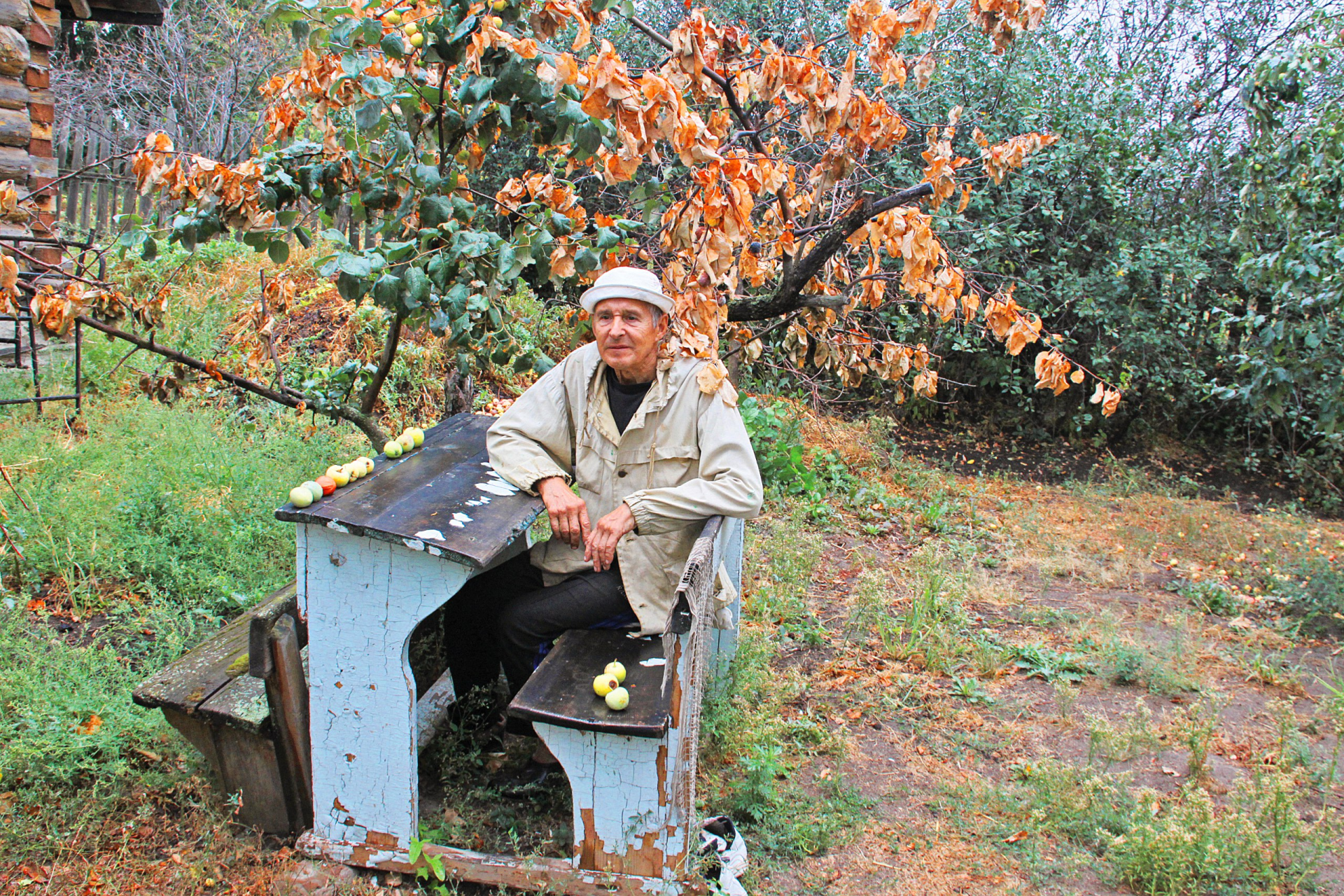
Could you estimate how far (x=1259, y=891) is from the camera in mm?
2629

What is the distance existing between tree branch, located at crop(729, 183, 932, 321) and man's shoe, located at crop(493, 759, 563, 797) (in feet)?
6.75

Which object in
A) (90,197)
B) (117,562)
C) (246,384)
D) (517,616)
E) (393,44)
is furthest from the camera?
(90,197)

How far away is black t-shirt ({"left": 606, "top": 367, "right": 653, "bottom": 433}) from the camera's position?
309 centimetres

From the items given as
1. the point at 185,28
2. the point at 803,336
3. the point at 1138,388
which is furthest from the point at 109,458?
the point at 185,28

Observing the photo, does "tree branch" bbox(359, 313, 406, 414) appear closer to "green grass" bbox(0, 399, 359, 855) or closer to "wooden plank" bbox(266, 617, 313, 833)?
"green grass" bbox(0, 399, 359, 855)

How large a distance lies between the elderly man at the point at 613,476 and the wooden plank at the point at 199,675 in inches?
27.7

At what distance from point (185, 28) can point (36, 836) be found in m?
15.9

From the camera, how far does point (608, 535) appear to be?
280 cm

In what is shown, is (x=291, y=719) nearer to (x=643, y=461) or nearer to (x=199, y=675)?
(x=199, y=675)

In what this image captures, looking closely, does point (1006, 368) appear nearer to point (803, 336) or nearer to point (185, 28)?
point (803, 336)

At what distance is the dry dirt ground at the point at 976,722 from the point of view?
8.95ft

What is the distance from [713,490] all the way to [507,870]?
1237 mm

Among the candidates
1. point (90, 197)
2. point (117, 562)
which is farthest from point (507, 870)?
point (90, 197)

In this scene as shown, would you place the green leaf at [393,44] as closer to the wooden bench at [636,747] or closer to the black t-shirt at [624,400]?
the black t-shirt at [624,400]
